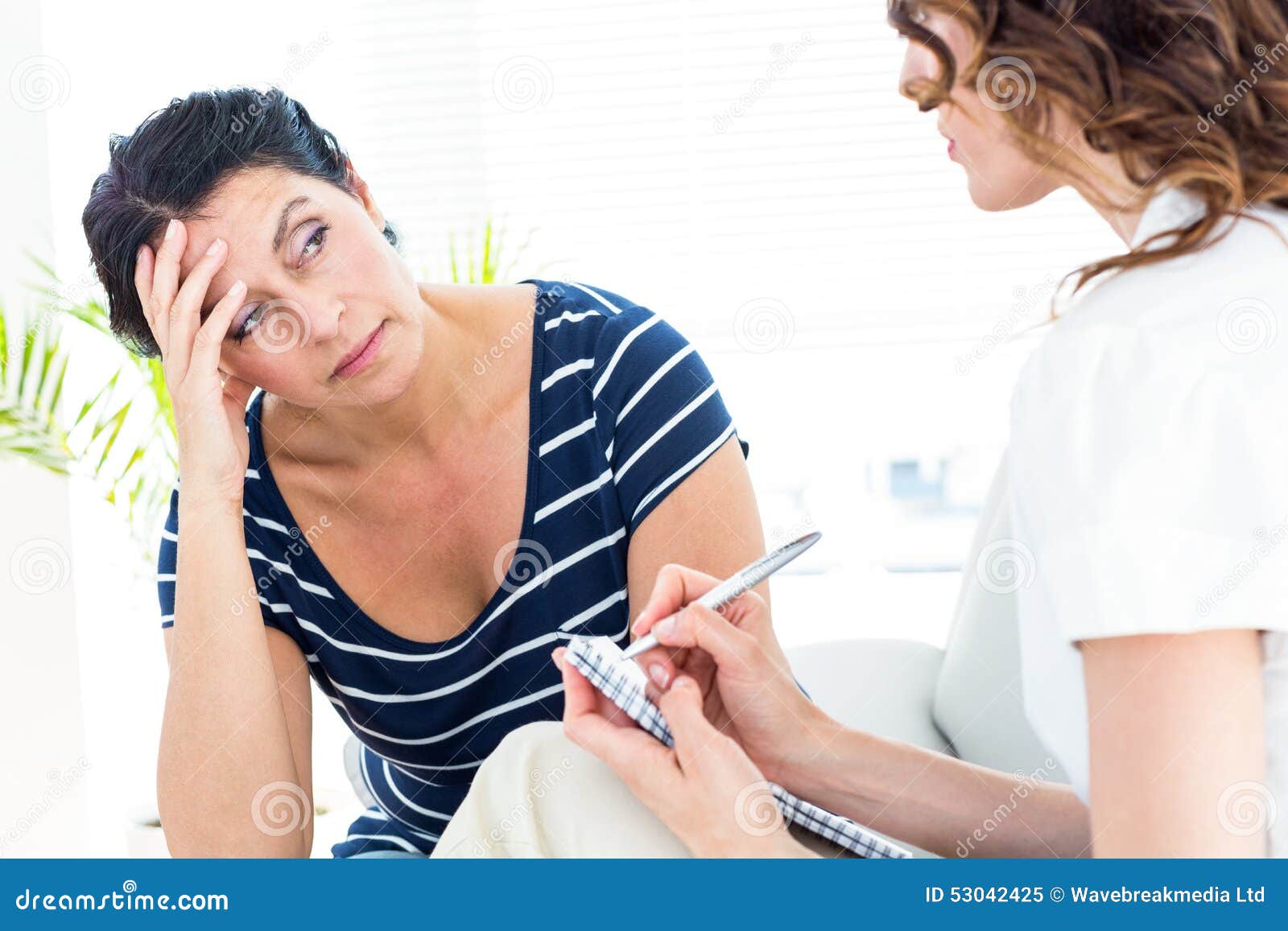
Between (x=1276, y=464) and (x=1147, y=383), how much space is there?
0.29 ft

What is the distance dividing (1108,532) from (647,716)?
0.38m

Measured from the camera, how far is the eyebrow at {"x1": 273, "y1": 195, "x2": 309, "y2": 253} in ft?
3.97

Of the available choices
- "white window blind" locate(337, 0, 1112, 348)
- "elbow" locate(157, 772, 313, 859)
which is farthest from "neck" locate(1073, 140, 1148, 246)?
"white window blind" locate(337, 0, 1112, 348)

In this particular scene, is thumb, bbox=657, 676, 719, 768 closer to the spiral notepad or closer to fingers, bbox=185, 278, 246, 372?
the spiral notepad

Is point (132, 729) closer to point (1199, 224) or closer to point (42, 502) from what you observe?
point (42, 502)

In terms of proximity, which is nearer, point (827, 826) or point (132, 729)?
point (827, 826)

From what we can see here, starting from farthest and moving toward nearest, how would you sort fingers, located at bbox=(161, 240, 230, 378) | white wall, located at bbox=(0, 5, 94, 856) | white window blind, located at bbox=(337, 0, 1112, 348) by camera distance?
white window blind, located at bbox=(337, 0, 1112, 348), white wall, located at bbox=(0, 5, 94, 856), fingers, located at bbox=(161, 240, 230, 378)

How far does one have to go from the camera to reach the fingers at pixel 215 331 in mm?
1205

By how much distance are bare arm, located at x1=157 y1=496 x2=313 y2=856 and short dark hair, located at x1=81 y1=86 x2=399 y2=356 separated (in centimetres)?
32

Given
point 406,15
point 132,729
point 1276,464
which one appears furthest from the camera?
point 406,15

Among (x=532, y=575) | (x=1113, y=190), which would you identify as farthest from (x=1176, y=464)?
(x=532, y=575)

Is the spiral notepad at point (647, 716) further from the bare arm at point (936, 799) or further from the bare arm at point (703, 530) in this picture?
the bare arm at point (703, 530)
